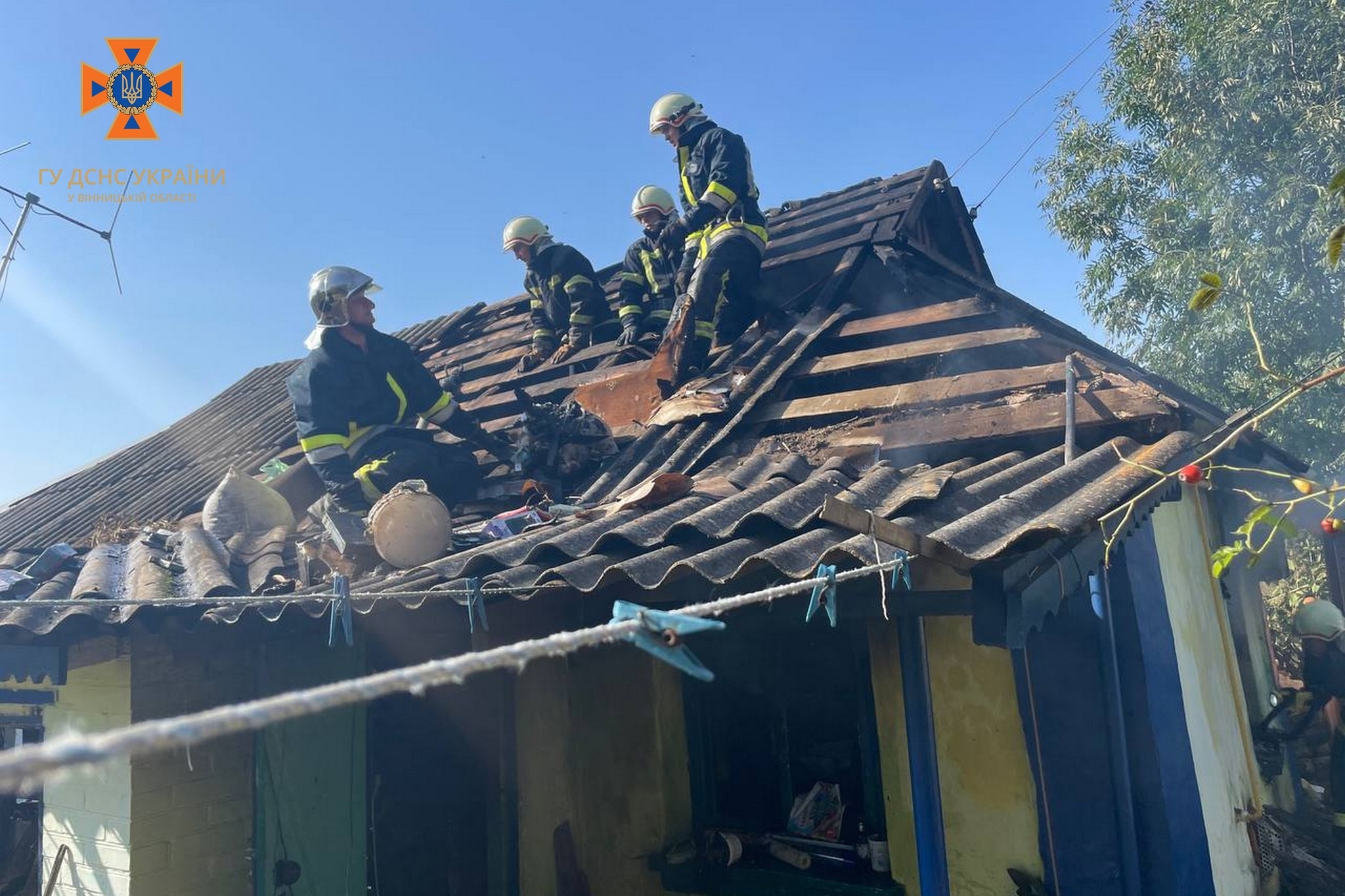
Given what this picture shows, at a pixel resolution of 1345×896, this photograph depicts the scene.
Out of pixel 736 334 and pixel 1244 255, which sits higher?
pixel 1244 255

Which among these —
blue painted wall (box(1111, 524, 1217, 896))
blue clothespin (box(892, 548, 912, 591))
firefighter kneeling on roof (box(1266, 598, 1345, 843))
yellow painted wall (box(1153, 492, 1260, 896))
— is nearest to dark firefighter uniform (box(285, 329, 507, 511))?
blue clothespin (box(892, 548, 912, 591))

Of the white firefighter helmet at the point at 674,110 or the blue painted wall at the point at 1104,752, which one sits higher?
the white firefighter helmet at the point at 674,110

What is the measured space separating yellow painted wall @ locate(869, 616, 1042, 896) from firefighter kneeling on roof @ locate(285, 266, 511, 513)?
3203 millimetres

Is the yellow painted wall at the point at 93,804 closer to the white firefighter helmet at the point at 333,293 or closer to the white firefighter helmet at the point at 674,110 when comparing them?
the white firefighter helmet at the point at 333,293

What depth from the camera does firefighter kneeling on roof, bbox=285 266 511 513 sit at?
5.74 m

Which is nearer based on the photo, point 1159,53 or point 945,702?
point 945,702

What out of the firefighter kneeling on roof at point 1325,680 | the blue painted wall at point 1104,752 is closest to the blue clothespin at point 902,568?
the blue painted wall at point 1104,752

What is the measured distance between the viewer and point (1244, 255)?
13328 mm

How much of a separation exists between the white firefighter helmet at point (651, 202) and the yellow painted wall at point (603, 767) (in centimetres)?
479

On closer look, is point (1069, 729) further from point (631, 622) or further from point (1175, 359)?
point (1175, 359)

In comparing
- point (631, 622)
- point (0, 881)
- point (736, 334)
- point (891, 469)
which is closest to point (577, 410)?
point (736, 334)

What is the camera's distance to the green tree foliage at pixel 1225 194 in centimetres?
1292

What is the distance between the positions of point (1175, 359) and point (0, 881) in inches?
671

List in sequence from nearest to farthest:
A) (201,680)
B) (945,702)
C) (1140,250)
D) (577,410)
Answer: (945,702)
(201,680)
(577,410)
(1140,250)
